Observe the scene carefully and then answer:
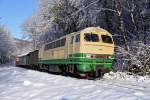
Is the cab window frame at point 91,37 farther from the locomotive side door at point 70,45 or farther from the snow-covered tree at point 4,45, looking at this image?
the snow-covered tree at point 4,45

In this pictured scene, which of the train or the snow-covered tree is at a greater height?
the snow-covered tree

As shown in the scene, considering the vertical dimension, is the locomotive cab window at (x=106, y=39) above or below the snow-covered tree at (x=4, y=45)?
below

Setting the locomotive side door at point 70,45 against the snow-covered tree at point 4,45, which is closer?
the locomotive side door at point 70,45

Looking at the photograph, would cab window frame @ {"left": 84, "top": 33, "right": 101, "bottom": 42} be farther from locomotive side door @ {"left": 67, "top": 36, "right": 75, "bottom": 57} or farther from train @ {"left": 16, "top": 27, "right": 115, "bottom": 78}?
locomotive side door @ {"left": 67, "top": 36, "right": 75, "bottom": 57}

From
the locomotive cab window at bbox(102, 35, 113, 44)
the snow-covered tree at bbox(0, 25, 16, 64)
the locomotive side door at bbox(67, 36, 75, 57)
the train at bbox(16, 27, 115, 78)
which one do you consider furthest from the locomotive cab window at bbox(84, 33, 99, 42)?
the snow-covered tree at bbox(0, 25, 16, 64)

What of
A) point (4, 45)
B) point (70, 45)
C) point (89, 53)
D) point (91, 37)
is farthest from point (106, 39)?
point (4, 45)

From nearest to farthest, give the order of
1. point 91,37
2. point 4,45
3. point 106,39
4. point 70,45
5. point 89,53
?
point 89,53 < point 91,37 < point 106,39 < point 70,45 < point 4,45

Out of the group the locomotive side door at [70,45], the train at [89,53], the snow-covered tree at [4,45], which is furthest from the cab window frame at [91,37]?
the snow-covered tree at [4,45]

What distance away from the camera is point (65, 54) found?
71.5 ft

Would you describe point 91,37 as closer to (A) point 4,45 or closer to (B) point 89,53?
(B) point 89,53

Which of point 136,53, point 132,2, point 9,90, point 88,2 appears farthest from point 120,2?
point 9,90

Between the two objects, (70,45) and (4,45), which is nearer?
(70,45)

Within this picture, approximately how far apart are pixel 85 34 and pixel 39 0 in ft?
73.8

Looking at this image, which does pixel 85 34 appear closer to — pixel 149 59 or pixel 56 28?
pixel 149 59
